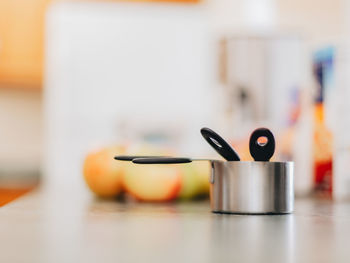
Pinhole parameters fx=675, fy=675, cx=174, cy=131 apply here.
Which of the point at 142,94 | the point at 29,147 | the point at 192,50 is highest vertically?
the point at 192,50

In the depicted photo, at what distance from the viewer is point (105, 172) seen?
98cm

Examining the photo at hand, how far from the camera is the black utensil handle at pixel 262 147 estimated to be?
772 millimetres

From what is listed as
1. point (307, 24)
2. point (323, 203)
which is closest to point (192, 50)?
point (307, 24)

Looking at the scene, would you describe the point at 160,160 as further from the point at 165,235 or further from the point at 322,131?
the point at 322,131

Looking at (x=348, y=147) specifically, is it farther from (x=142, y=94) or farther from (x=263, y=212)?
(x=142, y=94)

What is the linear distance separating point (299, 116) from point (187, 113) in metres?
1.96

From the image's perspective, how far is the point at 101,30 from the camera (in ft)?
10.1

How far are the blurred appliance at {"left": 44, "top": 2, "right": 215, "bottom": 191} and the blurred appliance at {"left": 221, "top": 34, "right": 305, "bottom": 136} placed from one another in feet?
5.77

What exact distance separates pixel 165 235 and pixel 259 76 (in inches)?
29.4

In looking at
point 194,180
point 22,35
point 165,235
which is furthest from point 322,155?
point 22,35

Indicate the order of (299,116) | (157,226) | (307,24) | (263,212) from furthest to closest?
(307,24), (299,116), (263,212), (157,226)

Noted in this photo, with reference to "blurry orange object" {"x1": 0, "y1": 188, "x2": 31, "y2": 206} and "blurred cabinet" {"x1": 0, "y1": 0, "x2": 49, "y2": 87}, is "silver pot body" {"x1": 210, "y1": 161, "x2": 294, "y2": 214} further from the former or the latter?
"blurred cabinet" {"x1": 0, "y1": 0, "x2": 49, "y2": 87}

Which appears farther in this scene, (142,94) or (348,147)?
(142,94)

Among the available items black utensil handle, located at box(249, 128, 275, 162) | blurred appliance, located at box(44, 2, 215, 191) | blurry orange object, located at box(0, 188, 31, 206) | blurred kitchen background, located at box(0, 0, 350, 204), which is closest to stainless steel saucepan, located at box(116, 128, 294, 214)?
black utensil handle, located at box(249, 128, 275, 162)
